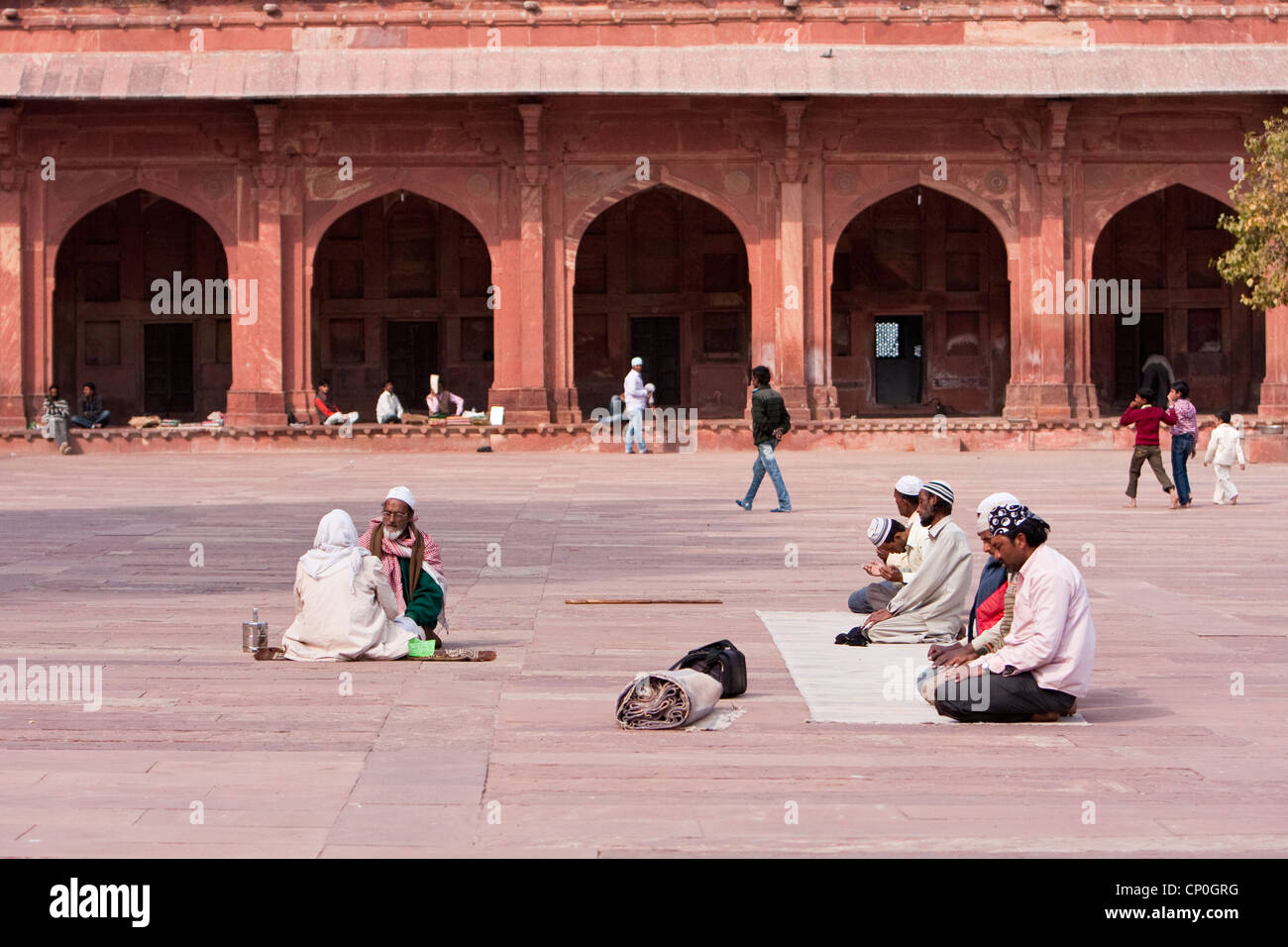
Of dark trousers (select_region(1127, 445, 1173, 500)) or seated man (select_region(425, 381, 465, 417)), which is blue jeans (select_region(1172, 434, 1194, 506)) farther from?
seated man (select_region(425, 381, 465, 417))

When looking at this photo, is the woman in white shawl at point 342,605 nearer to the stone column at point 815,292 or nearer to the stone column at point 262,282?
the stone column at point 262,282

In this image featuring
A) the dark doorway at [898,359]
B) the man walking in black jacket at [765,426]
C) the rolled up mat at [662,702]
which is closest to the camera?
the rolled up mat at [662,702]

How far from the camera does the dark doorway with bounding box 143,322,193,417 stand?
3097 centimetres

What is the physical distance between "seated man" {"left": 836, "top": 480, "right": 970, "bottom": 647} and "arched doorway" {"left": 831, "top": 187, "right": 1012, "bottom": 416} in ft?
74.6

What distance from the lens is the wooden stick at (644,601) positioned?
1019 centimetres

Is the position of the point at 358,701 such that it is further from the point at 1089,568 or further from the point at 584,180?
the point at 584,180

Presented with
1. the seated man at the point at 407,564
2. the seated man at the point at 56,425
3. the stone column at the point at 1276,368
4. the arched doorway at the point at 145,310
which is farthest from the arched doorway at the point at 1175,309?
the seated man at the point at 407,564

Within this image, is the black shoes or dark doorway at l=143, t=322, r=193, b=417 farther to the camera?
dark doorway at l=143, t=322, r=193, b=417

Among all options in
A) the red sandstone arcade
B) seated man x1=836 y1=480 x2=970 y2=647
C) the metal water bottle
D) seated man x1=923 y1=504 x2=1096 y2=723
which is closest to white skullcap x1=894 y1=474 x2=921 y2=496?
seated man x1=836 y1=480 x2=970 y2=647

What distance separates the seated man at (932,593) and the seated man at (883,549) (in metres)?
0.57

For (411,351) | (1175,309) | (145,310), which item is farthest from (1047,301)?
(145,310)

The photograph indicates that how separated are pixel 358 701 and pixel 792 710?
1.77m

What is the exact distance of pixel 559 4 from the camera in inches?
1057

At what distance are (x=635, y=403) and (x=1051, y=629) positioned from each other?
722 inches
